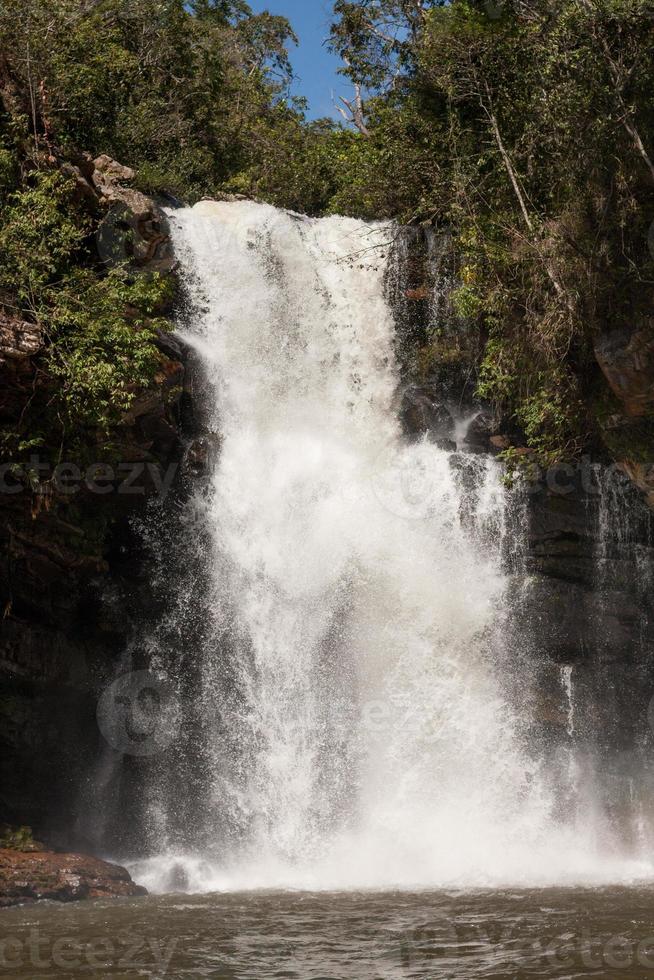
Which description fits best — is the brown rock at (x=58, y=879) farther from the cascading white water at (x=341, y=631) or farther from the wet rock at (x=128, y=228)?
the wet rock at (x=128, y=228)

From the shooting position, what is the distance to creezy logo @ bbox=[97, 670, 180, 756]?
15.3 metres

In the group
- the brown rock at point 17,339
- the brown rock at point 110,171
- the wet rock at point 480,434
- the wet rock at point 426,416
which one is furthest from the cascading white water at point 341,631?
the brown rock at point 17,339

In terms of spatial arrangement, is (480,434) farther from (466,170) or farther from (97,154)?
(97,154)

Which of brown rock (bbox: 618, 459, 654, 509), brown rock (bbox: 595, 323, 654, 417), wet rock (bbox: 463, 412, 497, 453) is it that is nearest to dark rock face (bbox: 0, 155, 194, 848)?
wet rock (bbox: 463, 412, 497, 453)

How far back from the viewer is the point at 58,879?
12.1 metres

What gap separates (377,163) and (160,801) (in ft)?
50.8

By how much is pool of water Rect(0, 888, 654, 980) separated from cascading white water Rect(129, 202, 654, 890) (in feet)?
6.37

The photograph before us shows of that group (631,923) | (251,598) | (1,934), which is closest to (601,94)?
(251,598)

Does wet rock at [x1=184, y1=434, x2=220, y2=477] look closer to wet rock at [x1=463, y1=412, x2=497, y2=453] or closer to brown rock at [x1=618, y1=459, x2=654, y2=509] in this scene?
wet rock at [x1=463, y1=412, x2=497, y2=453]

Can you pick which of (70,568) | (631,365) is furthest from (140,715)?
(631,365)

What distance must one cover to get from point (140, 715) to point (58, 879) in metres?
3.53

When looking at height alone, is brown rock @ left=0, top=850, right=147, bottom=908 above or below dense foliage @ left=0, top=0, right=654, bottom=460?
below

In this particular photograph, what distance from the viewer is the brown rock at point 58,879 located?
1181 cm

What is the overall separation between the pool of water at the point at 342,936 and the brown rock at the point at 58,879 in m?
0.72
